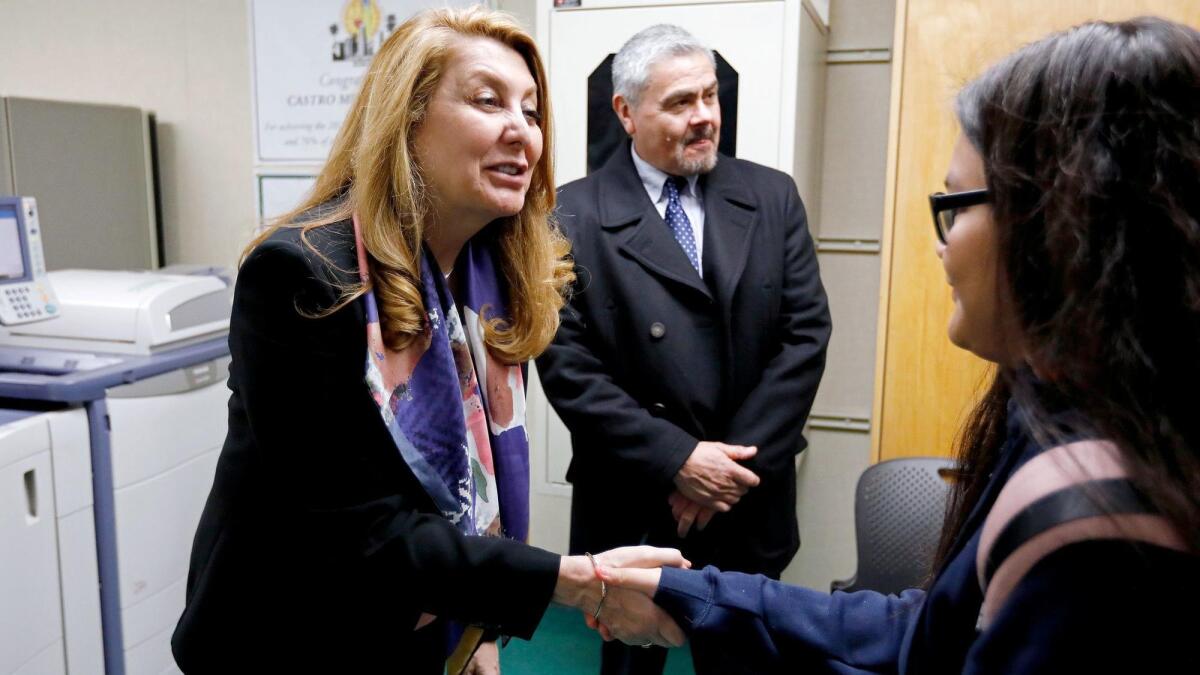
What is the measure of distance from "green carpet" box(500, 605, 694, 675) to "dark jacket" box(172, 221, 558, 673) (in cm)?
164

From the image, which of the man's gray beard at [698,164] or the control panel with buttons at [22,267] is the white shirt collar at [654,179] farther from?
the control panel with buttons at [22,267]

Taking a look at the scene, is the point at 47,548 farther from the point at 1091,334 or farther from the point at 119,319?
the point at 1091,334

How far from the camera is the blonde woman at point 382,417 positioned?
44.8 inches

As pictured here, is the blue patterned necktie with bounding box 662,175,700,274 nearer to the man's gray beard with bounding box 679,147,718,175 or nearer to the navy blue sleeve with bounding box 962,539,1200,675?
the man's gray beard with bounding box 679,147,718,175

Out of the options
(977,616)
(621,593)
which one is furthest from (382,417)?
(977,616)

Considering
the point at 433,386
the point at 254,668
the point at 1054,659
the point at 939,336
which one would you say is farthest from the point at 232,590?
the point at 939,336

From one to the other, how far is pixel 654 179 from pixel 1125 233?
1.60 metres

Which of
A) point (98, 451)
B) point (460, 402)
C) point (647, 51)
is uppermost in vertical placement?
point (647, 51)

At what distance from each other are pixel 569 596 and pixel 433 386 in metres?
0.36

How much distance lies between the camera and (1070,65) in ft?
2.31

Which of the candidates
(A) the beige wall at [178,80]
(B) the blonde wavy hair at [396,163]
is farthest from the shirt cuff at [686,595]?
(A) the beige wall at [178,80]

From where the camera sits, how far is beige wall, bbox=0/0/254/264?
12.2 ft

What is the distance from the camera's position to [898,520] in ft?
6.62

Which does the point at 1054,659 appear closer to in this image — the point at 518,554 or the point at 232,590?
the point at 518,554
